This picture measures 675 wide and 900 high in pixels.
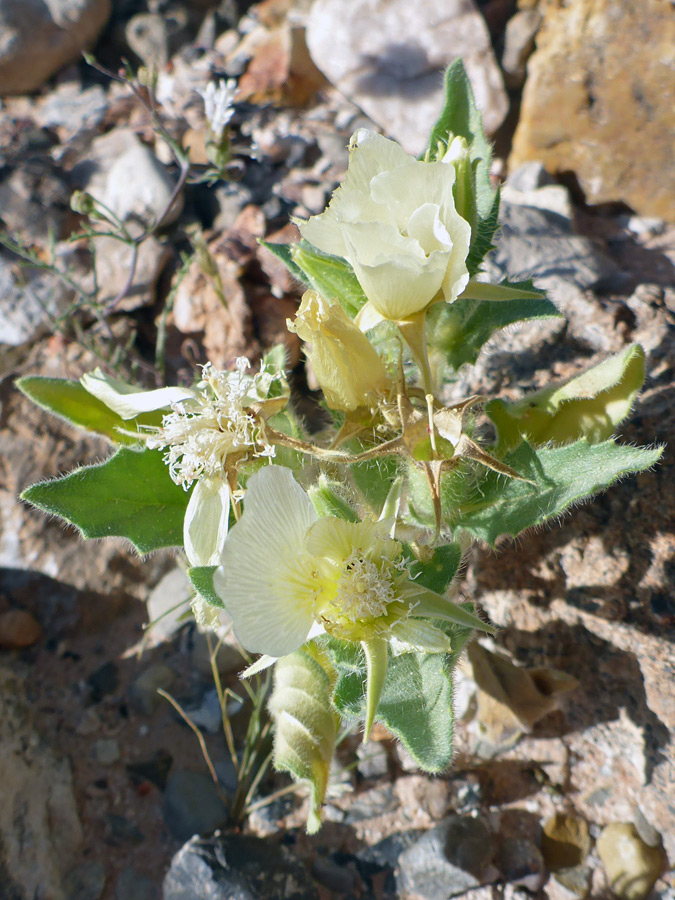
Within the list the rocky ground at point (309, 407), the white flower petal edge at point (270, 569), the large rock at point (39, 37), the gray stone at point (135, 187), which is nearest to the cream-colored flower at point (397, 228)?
the white flower petal edge at point (270, 569)

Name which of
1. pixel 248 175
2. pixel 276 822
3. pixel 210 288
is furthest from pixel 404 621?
pixel 248 175

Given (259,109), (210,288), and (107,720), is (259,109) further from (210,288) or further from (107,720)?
(107,720)

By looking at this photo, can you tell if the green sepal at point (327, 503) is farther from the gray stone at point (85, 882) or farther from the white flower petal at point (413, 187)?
the gray stone at point (85, 882)

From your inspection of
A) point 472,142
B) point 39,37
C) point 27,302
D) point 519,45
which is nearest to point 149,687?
point 27,302

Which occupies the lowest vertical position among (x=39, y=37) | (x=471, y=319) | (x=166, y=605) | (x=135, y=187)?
(x=166, y=605)

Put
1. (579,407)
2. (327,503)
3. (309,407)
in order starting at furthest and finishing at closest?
(309,407), (579,407), (327,503)

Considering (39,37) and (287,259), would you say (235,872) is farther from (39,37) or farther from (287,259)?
(39,37)

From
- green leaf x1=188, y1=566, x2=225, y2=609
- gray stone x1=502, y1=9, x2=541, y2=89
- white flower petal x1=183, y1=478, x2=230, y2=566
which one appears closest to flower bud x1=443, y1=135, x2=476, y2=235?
white flower petal x1=183, y1=478, x2=230, y2=566
